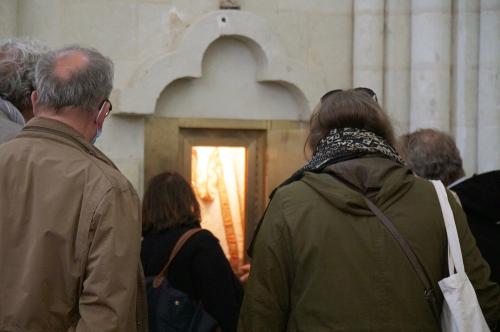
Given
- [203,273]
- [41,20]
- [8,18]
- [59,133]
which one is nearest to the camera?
[59,133]

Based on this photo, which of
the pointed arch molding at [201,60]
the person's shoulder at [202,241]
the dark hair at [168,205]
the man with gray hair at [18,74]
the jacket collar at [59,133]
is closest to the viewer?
the jacket collar at [59,133]

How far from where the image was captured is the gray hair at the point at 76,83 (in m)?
2.59

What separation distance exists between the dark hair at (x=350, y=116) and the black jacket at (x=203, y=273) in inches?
39.1

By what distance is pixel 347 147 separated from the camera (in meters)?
2.80

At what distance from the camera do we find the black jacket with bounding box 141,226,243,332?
373cm

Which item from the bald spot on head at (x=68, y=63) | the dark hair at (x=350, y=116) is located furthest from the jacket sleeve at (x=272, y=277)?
the bald spot on head at (x=68, y=63)

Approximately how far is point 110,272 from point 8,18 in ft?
9.86

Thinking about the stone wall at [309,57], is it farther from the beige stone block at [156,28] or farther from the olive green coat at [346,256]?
the olive green coat at [346,256]

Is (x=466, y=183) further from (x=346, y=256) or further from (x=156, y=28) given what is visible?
(x=156, y=28)

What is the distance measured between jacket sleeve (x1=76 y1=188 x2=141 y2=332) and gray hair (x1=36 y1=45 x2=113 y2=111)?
33cm

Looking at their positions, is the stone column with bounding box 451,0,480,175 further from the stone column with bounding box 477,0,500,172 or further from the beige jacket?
the beige jacket

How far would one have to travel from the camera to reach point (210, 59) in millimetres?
5535

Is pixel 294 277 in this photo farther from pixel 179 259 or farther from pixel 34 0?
pixel 34 0

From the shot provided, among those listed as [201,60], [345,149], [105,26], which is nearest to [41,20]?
[105,26]
